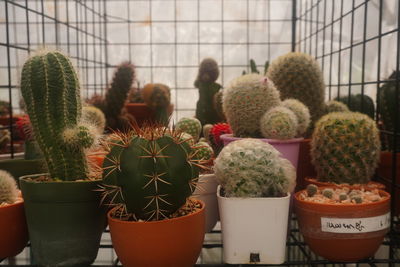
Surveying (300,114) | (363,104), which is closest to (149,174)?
(300,114)

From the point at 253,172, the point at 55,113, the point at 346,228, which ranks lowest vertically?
the point at 346,228

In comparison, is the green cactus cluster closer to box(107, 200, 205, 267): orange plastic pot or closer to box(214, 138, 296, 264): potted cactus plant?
box(214, 138, 296, 264): potted cactus plant

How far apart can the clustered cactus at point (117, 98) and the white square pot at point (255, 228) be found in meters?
0.95

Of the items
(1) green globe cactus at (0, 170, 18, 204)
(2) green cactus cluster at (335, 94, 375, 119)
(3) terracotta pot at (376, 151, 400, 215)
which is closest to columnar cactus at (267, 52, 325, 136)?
(2) green cactus cluster at (335, 94, 375, 119)

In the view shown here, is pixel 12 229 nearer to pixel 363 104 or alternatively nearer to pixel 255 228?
pixel 255 228

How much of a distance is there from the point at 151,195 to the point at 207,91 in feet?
3.62

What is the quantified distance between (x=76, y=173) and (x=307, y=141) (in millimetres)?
631

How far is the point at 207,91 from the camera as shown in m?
1.69

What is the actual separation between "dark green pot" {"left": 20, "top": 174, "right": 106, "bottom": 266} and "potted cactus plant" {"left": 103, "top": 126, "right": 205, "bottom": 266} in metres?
0.06

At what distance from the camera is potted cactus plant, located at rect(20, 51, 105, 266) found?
2.30 feet

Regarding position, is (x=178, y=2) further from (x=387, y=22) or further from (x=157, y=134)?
(x=157, y=134)

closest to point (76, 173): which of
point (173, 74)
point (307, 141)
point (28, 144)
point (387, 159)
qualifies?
point (28, 144)

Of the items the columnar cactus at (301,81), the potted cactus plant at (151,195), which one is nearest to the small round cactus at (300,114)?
the columnar cactus at (301,81)

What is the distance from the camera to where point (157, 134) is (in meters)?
0.66
